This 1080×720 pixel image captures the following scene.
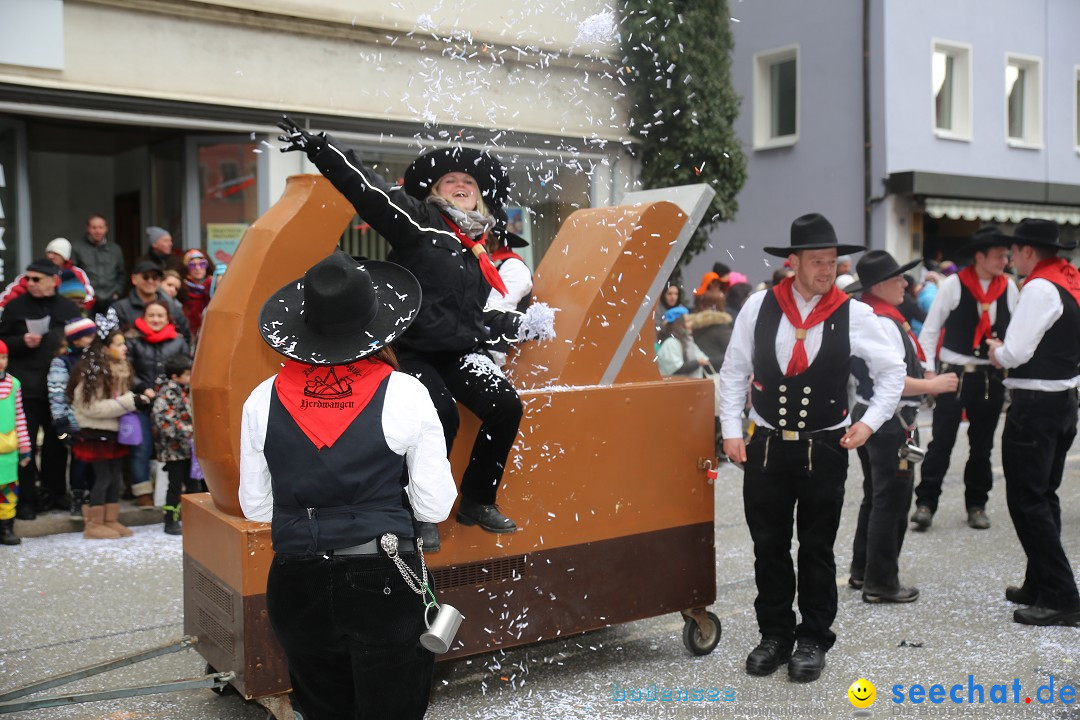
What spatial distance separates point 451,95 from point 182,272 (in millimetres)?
3885

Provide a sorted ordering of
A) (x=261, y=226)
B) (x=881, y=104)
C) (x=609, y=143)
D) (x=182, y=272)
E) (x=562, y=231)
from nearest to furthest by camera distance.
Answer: (x=261, y=226) < (x=562, y=231) < (x=182, y=272) < (x=609, y=143) < (x=881, y=104)

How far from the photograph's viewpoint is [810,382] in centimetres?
480

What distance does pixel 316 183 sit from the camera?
14.1ft

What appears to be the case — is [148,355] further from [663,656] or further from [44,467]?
[663,656]

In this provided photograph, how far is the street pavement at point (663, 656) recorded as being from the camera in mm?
4488

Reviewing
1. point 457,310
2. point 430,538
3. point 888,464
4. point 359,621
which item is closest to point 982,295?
point 888,464

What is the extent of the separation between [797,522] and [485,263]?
1.84m

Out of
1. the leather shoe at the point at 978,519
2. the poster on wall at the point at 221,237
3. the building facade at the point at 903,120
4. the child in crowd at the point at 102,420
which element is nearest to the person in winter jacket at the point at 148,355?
the child in crowd at the point at 102,420

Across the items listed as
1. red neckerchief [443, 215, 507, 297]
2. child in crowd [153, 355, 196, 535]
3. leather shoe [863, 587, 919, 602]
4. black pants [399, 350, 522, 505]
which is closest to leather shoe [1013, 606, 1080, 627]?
leather shoe [863, 587, 919, 602]

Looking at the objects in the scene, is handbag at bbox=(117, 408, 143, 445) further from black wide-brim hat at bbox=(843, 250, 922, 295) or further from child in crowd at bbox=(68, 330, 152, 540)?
black wide-brim hat at bbox=(843, 250, 922, 295)

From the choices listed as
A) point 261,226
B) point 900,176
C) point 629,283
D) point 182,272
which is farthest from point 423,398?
point 900,176

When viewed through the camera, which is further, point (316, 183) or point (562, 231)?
point (562, 231)

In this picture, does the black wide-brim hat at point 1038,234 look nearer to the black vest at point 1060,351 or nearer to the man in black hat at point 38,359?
the black vest at point 1060,351

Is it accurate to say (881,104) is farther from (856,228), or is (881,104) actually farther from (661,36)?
(661,36)
